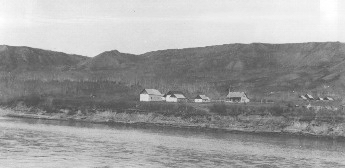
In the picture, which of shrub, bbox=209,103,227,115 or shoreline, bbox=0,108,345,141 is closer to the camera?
shoreline, bbox=0,108,345,141

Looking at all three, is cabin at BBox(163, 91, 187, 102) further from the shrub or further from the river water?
the river water

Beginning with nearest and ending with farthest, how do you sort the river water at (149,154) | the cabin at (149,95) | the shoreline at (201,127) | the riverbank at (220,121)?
the river water at (149,154)
the shoreline at (201,127)
the riverbank at (220,121)
the cabin at (149,95)

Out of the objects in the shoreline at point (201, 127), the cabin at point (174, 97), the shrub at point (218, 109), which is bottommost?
the shoreline at point (201, 127)

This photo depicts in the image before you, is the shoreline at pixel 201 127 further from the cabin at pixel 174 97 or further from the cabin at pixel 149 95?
the cabin at pixel 174 97

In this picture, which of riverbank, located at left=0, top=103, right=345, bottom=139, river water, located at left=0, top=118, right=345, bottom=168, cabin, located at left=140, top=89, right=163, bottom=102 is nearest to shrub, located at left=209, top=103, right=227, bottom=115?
riverbank, located at left=0, top=103, right=345, bottom=139

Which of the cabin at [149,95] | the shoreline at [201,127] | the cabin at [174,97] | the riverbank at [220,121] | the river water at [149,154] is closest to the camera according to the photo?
the river water at [149,154]

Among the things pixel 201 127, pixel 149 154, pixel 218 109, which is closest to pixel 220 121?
pixel 201 127

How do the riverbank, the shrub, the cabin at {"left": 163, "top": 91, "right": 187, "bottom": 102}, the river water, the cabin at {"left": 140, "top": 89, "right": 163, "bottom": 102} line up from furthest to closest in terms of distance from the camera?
the cabin at {"left": 163, "top": 91, "right": 187, "bottom": 102}
the cabin at {"left": 140, "top": 89, "right": 163, "bottom": 102}
the shrub
the riverbank
the river water

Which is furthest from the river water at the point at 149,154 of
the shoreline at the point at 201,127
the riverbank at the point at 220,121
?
the riverbank at the point at 220,121
